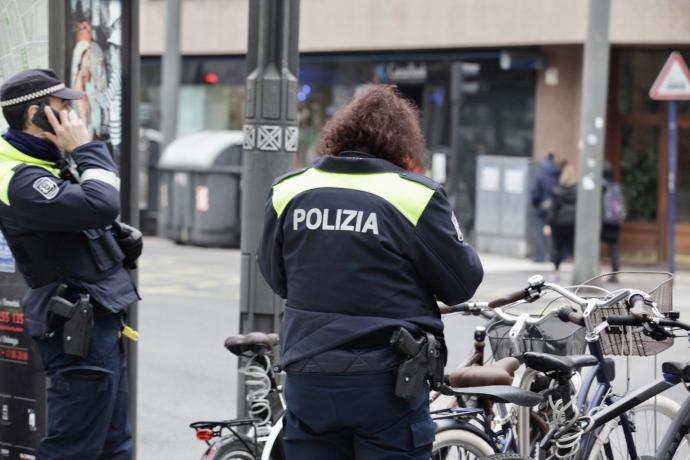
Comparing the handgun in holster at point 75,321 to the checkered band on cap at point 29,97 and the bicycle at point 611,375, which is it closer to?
the checkered band on cap at point 29,97

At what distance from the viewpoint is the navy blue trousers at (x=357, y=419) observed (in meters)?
3.56

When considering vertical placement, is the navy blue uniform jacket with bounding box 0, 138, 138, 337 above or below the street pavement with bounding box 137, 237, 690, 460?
above

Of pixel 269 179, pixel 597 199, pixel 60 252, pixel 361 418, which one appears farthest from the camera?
pixel 597 199

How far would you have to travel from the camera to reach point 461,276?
3680 mm

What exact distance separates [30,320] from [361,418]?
1.53 meters

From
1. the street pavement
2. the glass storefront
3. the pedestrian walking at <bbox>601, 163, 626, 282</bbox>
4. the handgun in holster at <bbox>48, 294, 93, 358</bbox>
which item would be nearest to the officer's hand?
the handgun in holster at <bbox>48, 294, 93, 358</bbox>

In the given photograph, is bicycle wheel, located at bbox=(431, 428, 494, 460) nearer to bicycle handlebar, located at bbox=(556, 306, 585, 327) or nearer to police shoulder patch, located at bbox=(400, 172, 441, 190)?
bicycle handlebar, located at bbox=(556, 306, 585, 327)

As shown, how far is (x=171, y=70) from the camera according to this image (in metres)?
23.2

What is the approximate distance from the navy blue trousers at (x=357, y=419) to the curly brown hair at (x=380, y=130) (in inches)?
26.2

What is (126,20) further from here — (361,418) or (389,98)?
(361,418)

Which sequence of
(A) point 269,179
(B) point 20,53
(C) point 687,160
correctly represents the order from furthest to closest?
1. (C) point 687,160
2. (A) point 269,179
3. (B) point 20,53

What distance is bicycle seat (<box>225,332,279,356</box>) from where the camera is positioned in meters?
4.62

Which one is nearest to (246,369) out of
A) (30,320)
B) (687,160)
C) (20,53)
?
(30,320)

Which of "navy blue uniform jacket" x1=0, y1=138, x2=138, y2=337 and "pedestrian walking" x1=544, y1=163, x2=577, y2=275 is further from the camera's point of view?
"pedestrian walking" x1=544, y1=163, x2=577, y2=275
